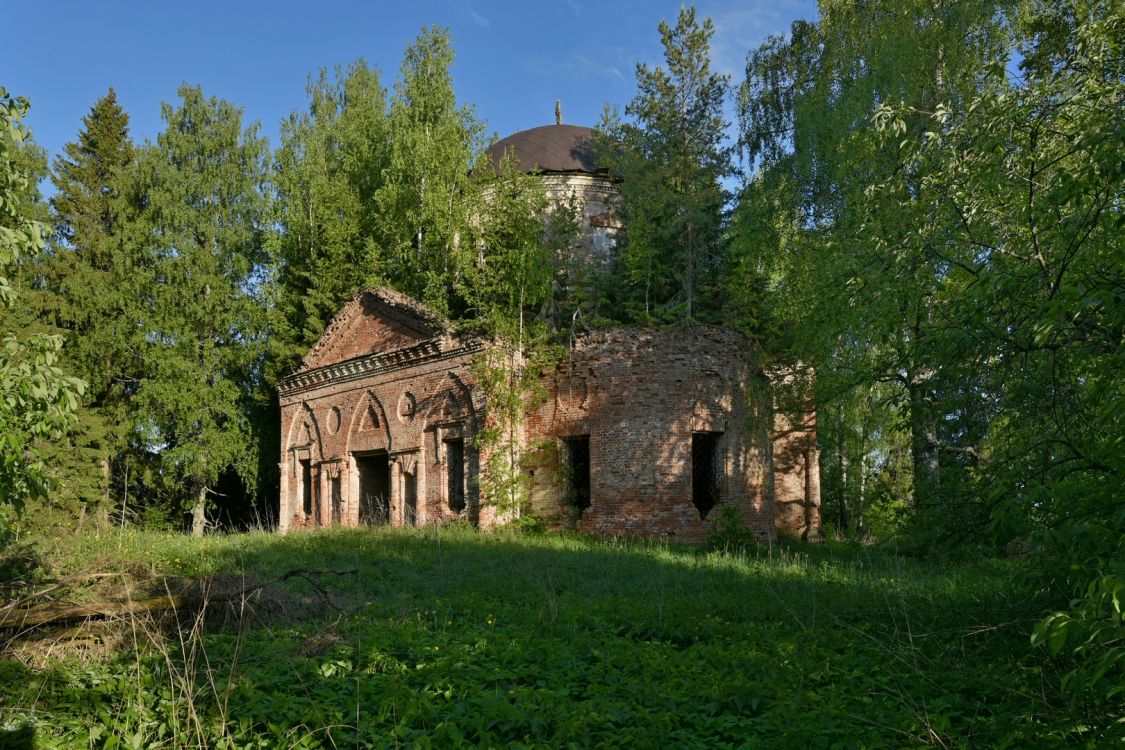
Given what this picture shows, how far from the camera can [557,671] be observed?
6273 mm

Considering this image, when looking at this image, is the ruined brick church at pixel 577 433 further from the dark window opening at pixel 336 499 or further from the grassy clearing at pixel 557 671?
the grassy clearing at pixel 557 671

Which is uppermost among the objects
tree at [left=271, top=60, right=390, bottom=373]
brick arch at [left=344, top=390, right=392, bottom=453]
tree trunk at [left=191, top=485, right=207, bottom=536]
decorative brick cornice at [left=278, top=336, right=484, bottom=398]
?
tree at [left=271, top=60, right=390, bottom=373]

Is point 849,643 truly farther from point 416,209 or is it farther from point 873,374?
point 416,209

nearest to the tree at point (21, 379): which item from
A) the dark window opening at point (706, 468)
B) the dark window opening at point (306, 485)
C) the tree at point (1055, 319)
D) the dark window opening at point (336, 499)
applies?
the tree at point (1055, 319)

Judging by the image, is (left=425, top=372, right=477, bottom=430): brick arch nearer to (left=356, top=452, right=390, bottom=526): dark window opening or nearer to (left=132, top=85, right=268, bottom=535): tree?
(left=356, top=452, right=390, bottom=526): dark window opening

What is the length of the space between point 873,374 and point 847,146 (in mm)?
10378

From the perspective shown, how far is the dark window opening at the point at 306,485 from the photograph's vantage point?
23172 millimetres

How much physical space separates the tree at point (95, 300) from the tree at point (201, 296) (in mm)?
837

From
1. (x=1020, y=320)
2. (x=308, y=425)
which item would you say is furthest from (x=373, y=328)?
(x=1020, y=320)

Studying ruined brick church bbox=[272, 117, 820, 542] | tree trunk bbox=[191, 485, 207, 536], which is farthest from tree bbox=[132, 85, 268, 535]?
ruined brick church bbox=[272, 117, 820, 542]

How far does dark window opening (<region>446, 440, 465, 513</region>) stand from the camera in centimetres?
1886

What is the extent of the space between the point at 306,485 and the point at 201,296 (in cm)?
686

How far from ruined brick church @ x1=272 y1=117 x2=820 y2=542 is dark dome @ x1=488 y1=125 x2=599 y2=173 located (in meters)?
2.42

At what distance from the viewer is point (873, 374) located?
8.32 m
